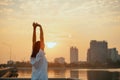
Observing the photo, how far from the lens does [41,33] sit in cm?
876

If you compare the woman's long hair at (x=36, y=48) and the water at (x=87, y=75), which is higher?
the woman's long hair at (x=36, y=48)

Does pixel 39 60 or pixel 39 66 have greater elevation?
pixel 39 60

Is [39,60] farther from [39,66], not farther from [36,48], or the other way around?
[36,48]

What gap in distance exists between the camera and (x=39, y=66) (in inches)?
343

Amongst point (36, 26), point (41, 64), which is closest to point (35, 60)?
point (41, 64)

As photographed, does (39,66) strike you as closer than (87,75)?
Yes

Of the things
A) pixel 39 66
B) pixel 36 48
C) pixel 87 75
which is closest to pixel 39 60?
pixel 39 66

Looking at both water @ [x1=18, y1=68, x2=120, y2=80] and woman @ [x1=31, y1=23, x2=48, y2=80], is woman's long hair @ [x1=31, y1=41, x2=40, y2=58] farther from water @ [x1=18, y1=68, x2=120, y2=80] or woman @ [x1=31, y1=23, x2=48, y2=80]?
water @ [x1=18, y1=68, x2=120, y2=80]

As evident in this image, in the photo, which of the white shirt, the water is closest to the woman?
the white shirt

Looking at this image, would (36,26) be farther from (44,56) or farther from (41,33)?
(44,56)

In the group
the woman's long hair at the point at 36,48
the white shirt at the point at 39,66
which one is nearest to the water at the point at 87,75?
the white shirt at the point at 39,66

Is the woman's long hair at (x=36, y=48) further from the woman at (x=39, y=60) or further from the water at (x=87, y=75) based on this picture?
the water at (x=87, y=75)

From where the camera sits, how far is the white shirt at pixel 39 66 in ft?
28.3

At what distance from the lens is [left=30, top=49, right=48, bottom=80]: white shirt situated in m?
8.62
